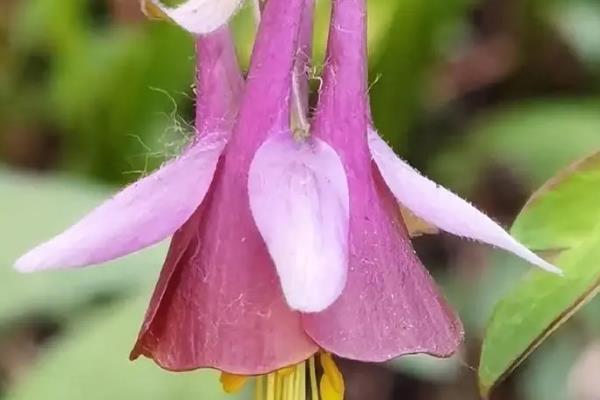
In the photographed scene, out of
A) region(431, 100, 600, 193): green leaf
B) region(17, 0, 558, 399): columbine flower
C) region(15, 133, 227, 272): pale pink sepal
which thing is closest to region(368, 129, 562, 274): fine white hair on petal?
region(17, 0, 558, 399): columbine flower

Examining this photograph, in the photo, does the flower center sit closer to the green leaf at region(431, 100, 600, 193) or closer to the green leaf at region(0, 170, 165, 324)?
the green leaf at region(0, 170, 165, 324)

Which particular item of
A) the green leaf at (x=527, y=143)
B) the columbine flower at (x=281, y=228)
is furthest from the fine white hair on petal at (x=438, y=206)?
the green leaf at (x=527, y=143)

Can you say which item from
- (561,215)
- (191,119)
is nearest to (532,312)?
(561,215)

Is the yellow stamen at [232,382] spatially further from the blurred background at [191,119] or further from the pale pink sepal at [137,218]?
the blurred background at [191,119]

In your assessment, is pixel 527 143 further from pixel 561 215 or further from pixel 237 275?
pixel 237 275

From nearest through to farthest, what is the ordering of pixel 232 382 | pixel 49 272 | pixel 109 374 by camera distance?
pixel 232 382 → pixel 109 374 → pixel 49 272
